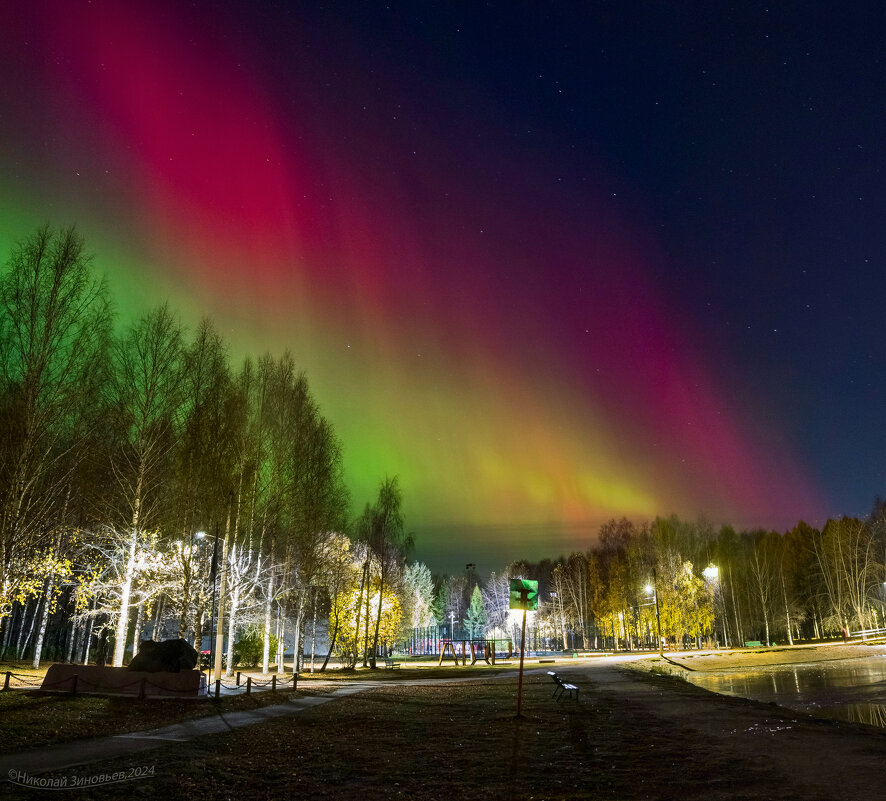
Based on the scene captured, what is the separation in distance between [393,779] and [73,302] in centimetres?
1941

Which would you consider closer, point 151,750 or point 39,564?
point 151,750

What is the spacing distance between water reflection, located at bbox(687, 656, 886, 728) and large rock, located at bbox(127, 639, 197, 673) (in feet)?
65.1

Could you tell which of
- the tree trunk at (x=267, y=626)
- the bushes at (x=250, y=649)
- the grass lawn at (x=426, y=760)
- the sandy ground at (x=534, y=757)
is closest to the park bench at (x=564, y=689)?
the sandy ground at (x=534, y=757)

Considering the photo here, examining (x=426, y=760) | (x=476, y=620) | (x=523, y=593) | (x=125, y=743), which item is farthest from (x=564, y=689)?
(x=476, y=620)

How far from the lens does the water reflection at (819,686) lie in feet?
65.4

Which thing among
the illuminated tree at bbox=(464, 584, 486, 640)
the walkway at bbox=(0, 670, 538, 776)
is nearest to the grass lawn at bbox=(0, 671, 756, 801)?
the walkway at bbox=(0, 670, 538, 776)

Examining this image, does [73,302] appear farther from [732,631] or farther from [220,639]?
[732,631]

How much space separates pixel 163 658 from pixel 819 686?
88.8 ft

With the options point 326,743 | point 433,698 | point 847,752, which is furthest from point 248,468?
point 847,752

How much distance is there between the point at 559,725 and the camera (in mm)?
16125

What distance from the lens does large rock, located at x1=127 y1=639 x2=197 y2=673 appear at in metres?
21.3

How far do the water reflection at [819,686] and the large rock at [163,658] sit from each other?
19.8 m

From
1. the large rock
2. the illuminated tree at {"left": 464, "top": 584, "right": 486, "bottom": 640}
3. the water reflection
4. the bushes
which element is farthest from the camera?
the illuminated tree at {"left": 464, "top": 584, "right": 486, "bottom": 640}

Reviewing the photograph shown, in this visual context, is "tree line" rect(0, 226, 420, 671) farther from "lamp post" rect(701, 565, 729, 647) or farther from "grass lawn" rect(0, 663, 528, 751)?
"lamp post" rect(701, 565, 729, 647)
